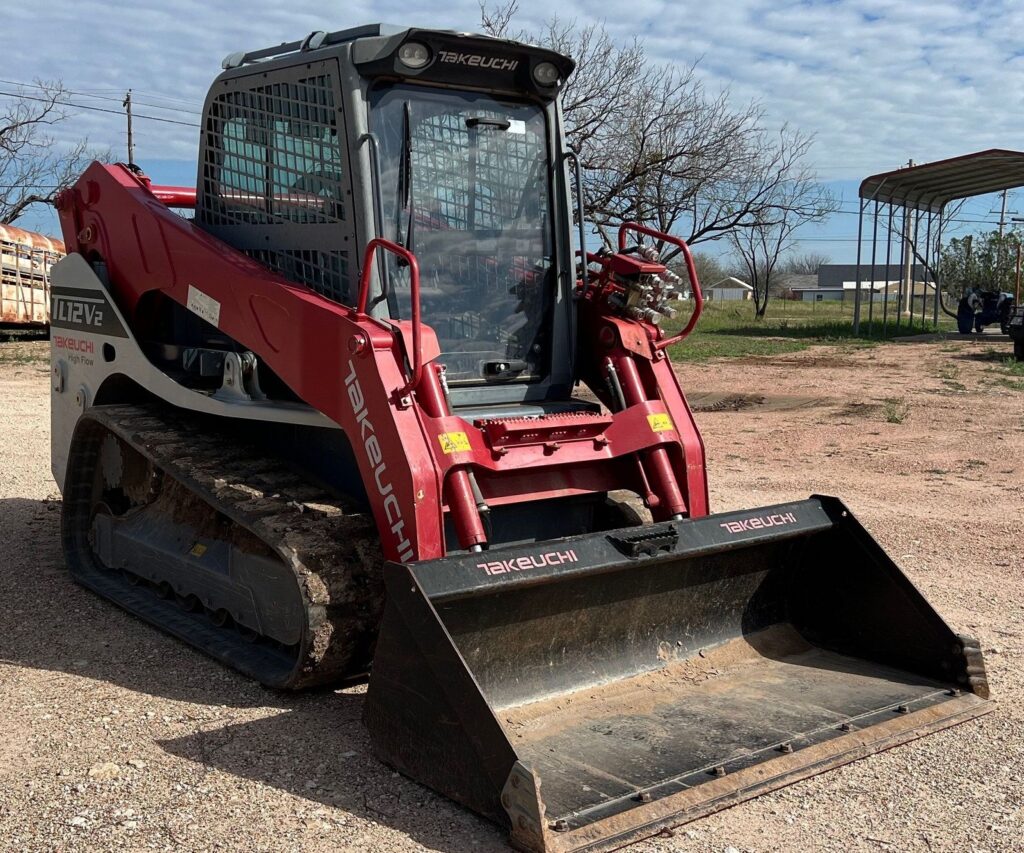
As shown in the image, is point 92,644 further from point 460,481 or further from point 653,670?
point 653,670

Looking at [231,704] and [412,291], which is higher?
[412,291]

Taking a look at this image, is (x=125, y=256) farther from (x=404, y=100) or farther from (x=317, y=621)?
(x=317, y=621)

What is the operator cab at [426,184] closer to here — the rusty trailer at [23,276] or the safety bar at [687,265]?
the safety bar at [687,265]

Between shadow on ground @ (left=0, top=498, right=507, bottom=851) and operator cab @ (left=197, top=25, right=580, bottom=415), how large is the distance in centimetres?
156

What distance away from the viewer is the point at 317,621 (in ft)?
14.9

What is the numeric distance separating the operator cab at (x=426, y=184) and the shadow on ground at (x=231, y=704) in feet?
5.13

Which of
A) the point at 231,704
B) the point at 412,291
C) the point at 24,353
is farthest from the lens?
the point at 24,353

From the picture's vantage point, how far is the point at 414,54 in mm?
5086

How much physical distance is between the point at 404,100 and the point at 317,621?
228 cm

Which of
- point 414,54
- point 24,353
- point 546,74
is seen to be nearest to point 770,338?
point 24,353

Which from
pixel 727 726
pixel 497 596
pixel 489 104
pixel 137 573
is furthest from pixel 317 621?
pixel 489 104

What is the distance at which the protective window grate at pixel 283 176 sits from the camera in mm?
5227

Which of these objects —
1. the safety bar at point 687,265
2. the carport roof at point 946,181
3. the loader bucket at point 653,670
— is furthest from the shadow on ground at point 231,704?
the carport roof at point 946,181

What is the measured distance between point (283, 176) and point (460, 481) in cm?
181
